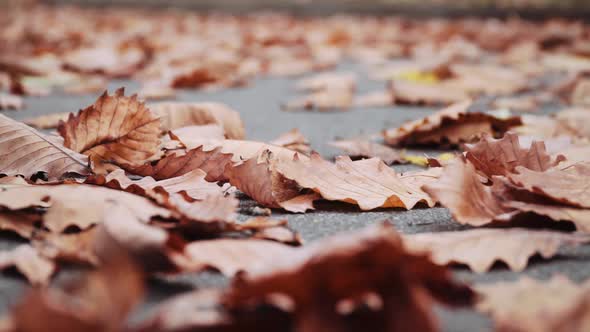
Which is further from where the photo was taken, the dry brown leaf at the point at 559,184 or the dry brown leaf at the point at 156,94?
the dry brown leaf at the point at 156,94

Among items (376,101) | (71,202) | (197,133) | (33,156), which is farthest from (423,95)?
(71,202)

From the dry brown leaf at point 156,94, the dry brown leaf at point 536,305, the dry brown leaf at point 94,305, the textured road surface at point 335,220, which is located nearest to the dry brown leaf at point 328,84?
the textured road surface at point 335,220

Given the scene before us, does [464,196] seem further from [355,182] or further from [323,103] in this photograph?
[323,103]

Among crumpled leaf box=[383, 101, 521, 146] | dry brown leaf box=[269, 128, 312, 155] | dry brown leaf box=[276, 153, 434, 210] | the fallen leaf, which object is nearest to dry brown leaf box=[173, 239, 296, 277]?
dry brown leaf box=[276, 153, 434, 210]

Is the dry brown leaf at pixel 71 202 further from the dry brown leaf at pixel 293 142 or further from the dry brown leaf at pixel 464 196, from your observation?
the dry brown leaf at pixel 293 142

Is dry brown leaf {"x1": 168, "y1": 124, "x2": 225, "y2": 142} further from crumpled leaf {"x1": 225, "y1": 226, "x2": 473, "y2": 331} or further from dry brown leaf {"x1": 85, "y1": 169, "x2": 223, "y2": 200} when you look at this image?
crumpled leaf {"x1": 225, "y1": 226, "x2": 473, "y2": 331}

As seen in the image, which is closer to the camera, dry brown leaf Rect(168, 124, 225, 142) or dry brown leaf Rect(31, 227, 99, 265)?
dry brown leaf Rect(31, 227, 99, 265)
